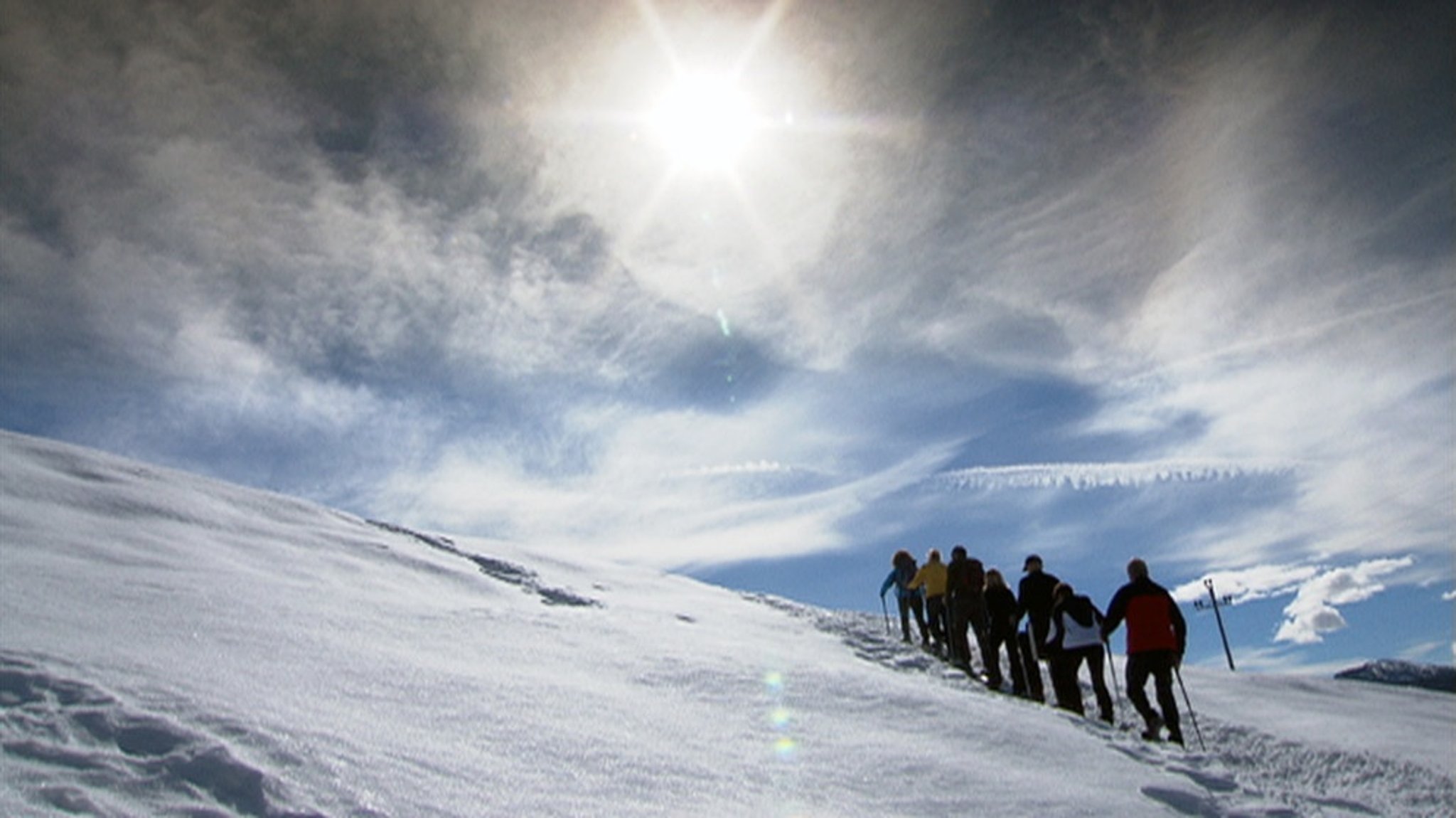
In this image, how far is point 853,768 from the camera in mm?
4758

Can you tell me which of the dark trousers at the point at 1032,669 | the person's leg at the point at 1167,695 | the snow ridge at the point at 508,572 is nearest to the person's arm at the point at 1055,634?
the dark trousers at the point at 1032,669

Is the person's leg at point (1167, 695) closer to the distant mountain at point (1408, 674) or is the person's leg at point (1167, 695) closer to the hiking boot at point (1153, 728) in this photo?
the hiking boot at point (1153, 728)

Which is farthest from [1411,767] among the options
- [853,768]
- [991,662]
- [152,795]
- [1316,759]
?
[152,795]

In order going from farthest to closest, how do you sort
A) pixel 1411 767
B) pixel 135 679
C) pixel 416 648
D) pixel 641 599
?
1. pixel 641 599
2. pixel 1411 767
3. pixel 416 648
4. pixel 135 679

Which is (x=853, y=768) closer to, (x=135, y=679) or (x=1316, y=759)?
(x=135, y=679)

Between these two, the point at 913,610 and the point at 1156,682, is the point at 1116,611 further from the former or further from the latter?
the point at 913,610

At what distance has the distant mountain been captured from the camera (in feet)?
348

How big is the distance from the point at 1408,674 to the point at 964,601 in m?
159

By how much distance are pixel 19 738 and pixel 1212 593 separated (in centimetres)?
5487

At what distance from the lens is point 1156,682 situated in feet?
29.6

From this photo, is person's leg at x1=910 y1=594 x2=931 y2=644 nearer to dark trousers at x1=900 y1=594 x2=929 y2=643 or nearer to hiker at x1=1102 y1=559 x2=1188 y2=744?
dark trousers at x1=900 y1=594 x2=929 y2=643

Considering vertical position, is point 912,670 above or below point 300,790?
above

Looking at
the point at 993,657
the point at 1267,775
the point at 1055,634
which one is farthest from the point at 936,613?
the point at 1267,775

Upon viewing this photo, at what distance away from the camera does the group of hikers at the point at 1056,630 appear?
9.20 meters
